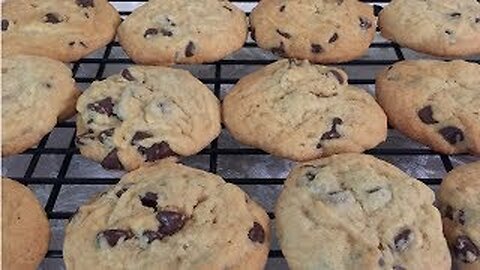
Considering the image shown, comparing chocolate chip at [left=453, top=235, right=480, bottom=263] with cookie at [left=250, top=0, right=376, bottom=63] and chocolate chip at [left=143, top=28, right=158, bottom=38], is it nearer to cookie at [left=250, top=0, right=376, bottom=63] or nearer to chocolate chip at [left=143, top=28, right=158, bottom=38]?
cookie at [left=250, top=0, right=376, bottom=63]

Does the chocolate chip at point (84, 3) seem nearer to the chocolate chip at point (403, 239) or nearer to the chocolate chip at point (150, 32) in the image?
the chocolate chip at point (150, 32)

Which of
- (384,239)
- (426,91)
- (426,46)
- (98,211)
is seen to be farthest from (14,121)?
(426,46)

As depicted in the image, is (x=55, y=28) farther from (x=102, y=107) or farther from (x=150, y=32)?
(x=102, y=107)

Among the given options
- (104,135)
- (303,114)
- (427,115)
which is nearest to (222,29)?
(303,114)

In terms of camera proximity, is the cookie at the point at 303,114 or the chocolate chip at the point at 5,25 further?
the chocolate chip at the point at 5,25

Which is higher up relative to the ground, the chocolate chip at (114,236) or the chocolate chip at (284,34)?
the chocolate chip at (284,34)

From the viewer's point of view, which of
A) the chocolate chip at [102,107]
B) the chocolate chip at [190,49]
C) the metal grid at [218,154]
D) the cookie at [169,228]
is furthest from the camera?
the chocolate chip at [190,49]

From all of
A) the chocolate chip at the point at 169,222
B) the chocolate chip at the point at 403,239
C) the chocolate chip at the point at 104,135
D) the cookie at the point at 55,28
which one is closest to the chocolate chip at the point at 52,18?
the cookie at the point at 55,28
